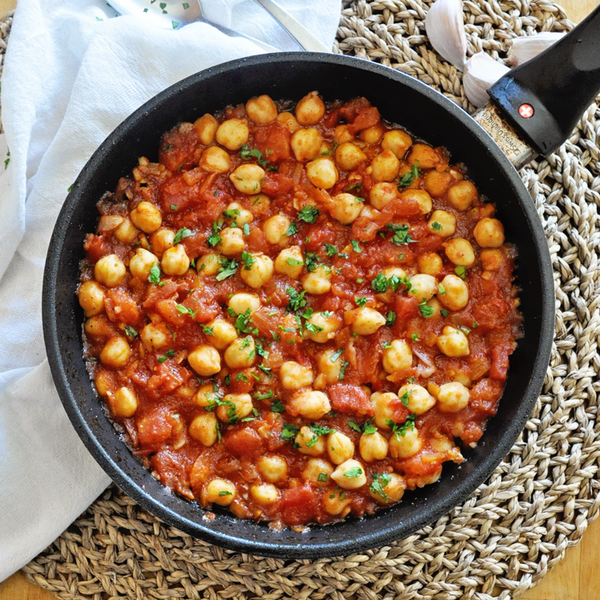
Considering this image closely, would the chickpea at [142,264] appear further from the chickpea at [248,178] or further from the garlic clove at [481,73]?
the garlic clove at [481,73]

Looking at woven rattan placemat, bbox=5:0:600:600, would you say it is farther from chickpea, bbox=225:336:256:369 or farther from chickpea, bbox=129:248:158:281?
chickpea, bbox=129:248:158:281

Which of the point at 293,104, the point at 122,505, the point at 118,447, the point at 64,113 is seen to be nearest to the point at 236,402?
the point at 118,447

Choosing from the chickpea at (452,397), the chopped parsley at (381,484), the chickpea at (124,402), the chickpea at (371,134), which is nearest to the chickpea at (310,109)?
the chickpea at (371,134)

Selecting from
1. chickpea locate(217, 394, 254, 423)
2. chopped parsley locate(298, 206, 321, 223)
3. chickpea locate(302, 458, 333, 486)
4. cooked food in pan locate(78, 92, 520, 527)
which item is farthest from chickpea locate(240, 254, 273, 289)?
chickpea locate(302, 458, 333, 486)

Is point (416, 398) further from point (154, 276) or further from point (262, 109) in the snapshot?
point (262, 109)

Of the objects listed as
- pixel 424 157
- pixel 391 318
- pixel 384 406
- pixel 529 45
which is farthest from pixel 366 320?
pixel 529 45

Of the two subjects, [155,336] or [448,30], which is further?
[448,30]
